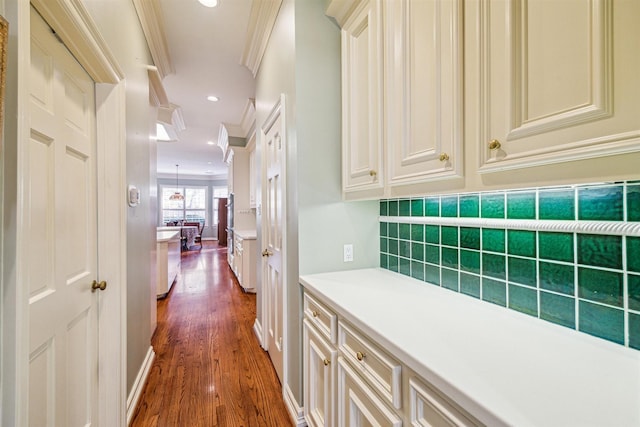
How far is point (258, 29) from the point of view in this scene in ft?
7.79

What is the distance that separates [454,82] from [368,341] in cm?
93

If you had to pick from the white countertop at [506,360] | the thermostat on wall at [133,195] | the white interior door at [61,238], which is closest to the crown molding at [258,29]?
the white interior door at [61,238]

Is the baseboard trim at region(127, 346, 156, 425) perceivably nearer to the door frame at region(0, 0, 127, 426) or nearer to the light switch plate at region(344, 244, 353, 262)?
the door frame at region(0, 0, 127, 426)

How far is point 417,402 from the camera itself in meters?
0.76

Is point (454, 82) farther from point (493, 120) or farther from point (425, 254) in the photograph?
point (425, 254)

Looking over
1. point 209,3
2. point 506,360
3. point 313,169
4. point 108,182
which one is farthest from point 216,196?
point 506,360

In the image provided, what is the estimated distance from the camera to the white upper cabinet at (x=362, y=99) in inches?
51.4

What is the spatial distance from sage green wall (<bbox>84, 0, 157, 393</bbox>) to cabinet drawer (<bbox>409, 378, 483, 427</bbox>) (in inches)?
70.7

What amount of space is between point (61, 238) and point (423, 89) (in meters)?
1.62

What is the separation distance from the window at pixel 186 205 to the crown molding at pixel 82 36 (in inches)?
446

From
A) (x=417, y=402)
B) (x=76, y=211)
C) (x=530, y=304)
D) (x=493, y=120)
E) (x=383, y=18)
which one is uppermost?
(x=383, y=18)

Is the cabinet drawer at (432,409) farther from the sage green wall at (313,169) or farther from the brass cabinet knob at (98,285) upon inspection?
the brass cabinet knob at (98,285)

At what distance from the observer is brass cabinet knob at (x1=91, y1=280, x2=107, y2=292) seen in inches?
57.8

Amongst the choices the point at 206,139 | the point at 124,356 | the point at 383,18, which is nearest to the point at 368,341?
the point at 383,18
